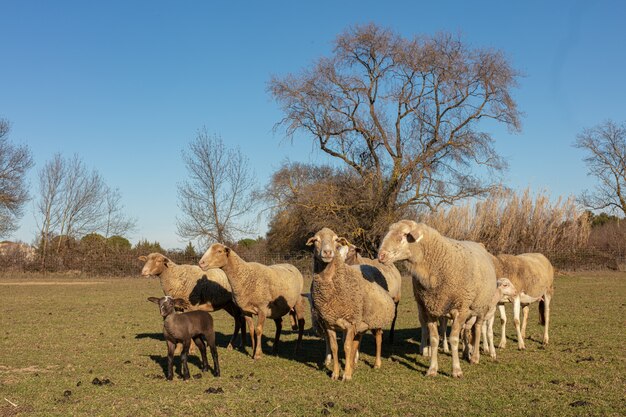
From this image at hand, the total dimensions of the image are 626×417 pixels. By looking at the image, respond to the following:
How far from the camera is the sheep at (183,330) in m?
8.37

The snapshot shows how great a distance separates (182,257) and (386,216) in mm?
13563

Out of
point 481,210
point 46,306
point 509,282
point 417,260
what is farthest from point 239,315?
point 481,210

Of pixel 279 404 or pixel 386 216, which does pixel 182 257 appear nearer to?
pixel 386 216

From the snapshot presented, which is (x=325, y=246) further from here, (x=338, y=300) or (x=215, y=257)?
(x=215, y=257)

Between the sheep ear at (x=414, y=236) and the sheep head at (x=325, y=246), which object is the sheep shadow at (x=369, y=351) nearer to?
the sheep head at (x=325, y=246)

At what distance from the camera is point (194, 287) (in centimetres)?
1175

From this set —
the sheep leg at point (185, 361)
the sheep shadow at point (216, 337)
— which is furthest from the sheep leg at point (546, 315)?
the sheep leg at point (185, 361)

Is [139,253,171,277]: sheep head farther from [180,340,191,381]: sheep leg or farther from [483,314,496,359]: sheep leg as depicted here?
[483,314,496,359]: sheep leg

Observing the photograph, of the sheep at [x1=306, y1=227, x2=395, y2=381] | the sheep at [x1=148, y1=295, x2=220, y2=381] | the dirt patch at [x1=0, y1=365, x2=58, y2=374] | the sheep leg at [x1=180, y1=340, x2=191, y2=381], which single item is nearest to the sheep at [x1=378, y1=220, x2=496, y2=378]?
the sheep at [x1=306, y1=227, x2=395, y2=381]

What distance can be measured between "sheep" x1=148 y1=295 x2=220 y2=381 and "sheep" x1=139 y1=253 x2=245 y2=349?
272 centimetres

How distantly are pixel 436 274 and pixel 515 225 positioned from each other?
104 ft

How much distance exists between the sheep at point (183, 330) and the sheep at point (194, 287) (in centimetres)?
272

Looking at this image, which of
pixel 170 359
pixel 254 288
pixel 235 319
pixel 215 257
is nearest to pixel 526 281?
pixel 254 288

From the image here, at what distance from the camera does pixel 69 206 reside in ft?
160
